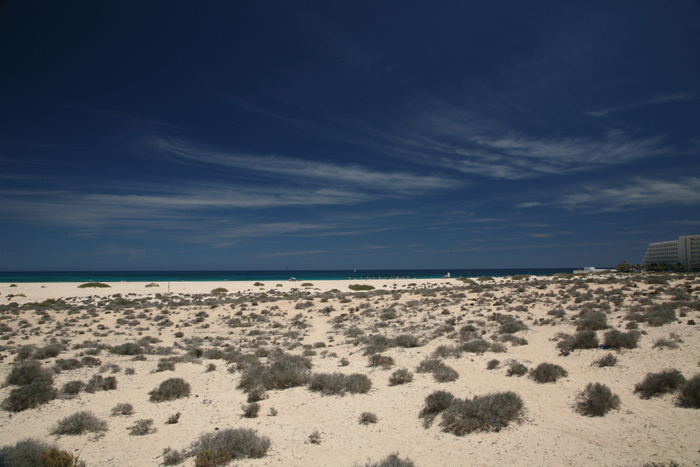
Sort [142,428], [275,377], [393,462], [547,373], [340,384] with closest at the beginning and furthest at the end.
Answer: [393,462] → [142,428] → [547,373] → [340,384] → [275,377]

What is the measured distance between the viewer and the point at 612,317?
15.6 m

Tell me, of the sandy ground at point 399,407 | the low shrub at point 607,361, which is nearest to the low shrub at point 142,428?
the sandy ground at point 399,407

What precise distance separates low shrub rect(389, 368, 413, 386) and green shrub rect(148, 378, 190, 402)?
19.4ft

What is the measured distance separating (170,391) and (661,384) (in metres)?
12.2

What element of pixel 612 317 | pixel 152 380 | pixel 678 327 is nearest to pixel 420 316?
pixel 612 317

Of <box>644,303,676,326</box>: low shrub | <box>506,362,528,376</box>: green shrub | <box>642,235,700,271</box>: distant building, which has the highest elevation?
<box>642,235,700,271</box>: distant building

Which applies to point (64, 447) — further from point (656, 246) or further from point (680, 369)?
point (656, 246)

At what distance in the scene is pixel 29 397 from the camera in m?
8.74

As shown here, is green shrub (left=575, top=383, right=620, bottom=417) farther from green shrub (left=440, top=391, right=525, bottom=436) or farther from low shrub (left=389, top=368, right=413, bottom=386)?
low shrub (left=389, top=368, right=413, bottom=386)

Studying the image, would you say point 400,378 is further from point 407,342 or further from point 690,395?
point 690,395

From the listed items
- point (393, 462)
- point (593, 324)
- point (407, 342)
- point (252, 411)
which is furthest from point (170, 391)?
point (593, 324)

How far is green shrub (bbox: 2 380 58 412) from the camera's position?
8.58 m

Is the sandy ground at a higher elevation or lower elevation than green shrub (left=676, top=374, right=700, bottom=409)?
lower

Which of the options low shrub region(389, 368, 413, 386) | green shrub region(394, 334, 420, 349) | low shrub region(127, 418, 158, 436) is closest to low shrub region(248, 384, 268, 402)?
low shrub region(127, 418, 158, 436)
